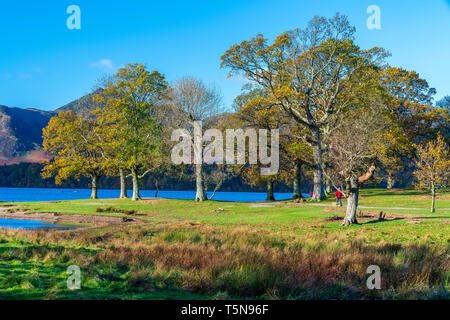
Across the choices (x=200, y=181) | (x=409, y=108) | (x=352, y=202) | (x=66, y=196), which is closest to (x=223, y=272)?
(x=352, y=202)

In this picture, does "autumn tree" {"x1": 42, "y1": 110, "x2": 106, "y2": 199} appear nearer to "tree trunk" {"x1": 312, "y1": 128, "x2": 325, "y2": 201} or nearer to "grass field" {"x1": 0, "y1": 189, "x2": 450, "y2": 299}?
"tree trunk" {"x1": 312, "y1": 128, "x2": 325, "y2": 201}

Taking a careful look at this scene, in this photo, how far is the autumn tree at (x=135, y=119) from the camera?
47.9m

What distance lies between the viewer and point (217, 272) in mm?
9773

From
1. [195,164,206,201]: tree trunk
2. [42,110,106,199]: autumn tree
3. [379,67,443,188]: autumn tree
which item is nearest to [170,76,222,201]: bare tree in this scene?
[195,164,206,201]: tree trunk

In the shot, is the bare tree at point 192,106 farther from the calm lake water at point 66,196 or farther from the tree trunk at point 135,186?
the calm lake water at point 66,196

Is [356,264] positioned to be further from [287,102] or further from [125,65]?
[125,65]

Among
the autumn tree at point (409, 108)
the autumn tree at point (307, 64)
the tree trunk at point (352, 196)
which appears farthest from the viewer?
the autumn tree at point (409, 108)

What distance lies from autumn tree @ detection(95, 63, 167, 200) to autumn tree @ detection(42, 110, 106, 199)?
12.9 ft

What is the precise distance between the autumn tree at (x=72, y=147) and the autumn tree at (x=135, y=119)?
3920mm

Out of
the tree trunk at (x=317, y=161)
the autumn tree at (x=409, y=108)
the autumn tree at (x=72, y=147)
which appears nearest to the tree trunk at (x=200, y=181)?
the autumn tree at (x=72, y=147)

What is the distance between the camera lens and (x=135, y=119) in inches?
1932

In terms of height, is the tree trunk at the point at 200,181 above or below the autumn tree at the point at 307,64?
below

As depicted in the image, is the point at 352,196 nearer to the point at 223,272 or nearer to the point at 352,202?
the point at 352,202

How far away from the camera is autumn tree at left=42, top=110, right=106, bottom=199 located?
5081cm
